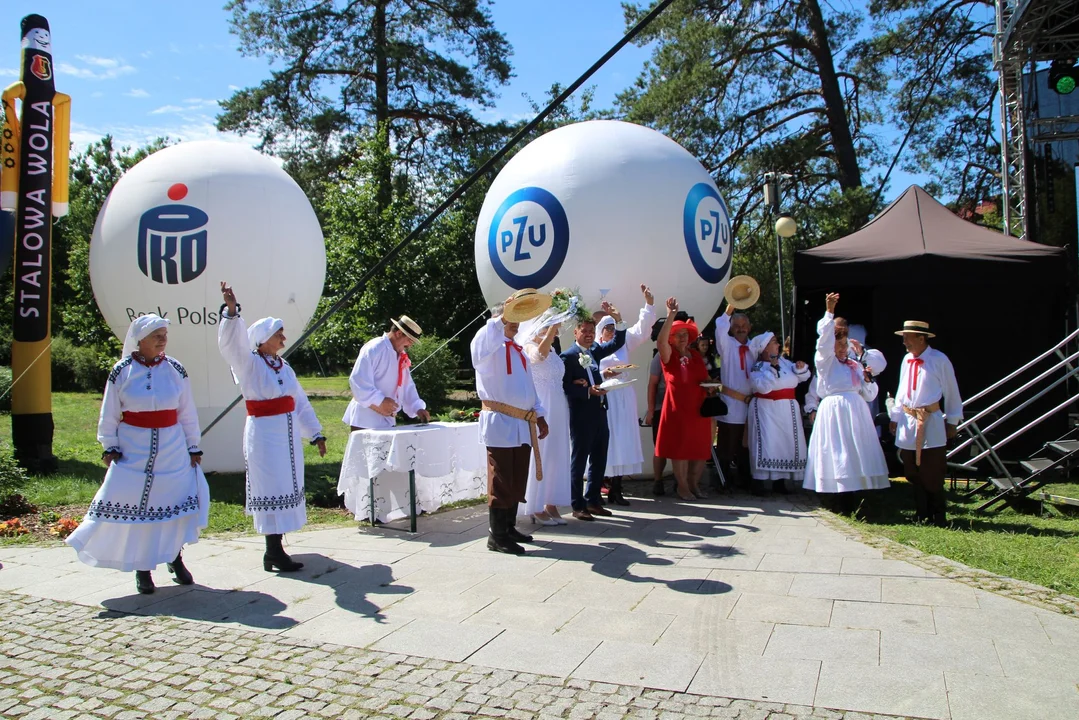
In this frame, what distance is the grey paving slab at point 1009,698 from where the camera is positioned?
2.95 metres

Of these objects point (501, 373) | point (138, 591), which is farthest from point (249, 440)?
point (501, 373)

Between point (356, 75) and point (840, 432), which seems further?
point (356, 75)

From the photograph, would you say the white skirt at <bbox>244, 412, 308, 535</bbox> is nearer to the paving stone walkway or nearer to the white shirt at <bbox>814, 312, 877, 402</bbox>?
the paving stone walkway

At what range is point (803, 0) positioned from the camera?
18828 millimetres

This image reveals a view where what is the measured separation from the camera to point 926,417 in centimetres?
619

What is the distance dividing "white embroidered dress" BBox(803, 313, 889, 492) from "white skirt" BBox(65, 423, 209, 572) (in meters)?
4.86

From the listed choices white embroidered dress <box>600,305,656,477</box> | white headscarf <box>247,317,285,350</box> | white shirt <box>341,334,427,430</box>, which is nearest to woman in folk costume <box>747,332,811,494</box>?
white embroidered dress <box>600,305,656,477</box>

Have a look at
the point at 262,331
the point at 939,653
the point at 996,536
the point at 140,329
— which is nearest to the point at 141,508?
the point at 140,329

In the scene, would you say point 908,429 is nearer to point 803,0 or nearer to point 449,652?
point 449,652

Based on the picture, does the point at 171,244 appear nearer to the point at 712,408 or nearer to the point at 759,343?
the point at 712,408

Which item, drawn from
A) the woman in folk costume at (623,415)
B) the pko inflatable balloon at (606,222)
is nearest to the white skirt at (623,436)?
the woman in folk costume at (623,415)

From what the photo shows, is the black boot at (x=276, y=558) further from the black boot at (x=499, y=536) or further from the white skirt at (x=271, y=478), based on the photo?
the black boot at (x=499, y=536)

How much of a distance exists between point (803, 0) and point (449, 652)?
19.2m

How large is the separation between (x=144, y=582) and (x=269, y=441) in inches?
42.9
